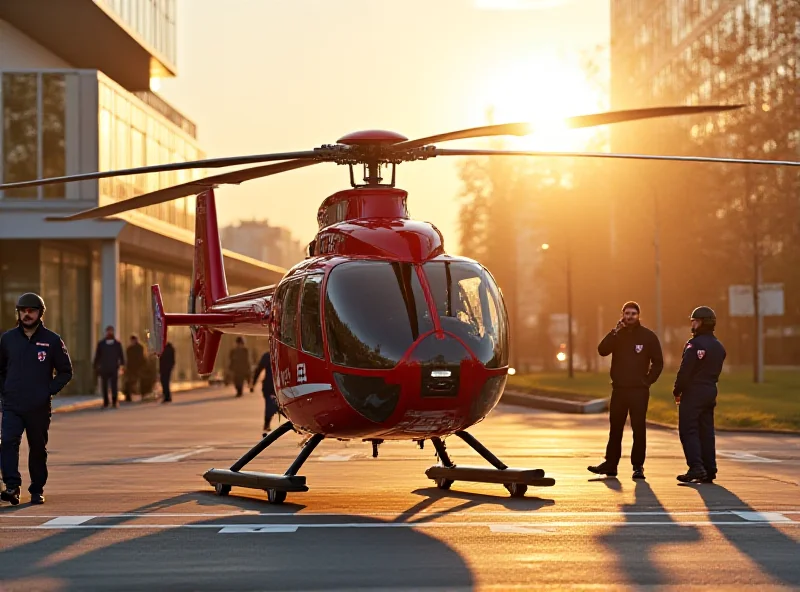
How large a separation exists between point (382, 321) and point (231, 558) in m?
3.23

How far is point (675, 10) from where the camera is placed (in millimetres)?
101562

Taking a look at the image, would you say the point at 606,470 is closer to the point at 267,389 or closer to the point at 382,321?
the point at 382,321

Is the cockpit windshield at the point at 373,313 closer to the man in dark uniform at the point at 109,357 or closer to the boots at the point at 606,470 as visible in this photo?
the boots at the point at 606,470

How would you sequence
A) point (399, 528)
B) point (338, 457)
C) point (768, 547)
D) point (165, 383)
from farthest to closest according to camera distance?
point (165, 383) → point (338, 457) → point (399, 528) → point (768, 547)

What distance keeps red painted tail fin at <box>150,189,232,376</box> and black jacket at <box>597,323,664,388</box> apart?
4.71 meters

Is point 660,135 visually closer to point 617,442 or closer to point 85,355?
point 85,355

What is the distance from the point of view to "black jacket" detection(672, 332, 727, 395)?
16328mm

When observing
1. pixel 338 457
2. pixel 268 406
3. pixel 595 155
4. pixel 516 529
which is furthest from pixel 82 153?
pixel 516 529

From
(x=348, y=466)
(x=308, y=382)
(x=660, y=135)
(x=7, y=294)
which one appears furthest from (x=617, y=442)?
(x=660, y=135)

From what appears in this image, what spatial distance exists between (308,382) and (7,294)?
34.6 meters

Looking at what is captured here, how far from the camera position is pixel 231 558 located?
10070 mm

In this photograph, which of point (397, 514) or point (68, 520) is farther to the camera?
point (397, 514)

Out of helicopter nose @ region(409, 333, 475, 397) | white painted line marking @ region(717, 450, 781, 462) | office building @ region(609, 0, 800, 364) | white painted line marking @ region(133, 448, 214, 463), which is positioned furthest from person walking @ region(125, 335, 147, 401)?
helicopter nose @ region(409, 333, 475, 397)

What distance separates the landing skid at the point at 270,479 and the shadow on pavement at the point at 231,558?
46.1 inches
